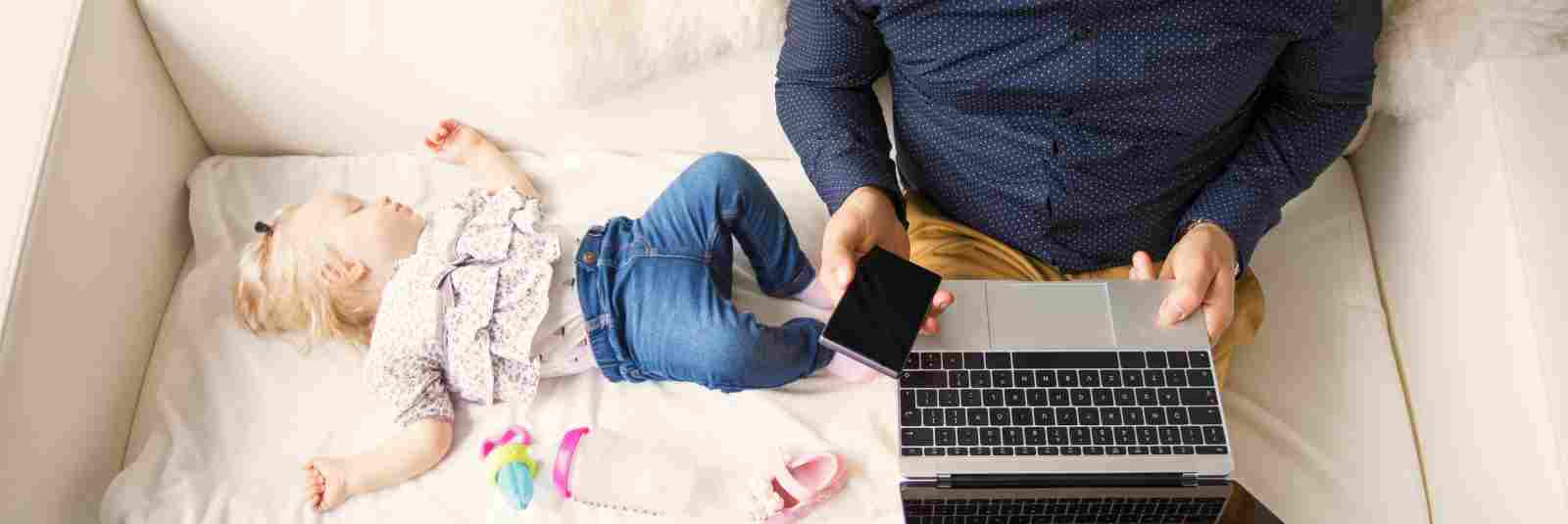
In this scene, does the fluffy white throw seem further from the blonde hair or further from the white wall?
the white wall

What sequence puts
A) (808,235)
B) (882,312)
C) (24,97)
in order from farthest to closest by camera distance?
(808,235), (24,97), (882,312)

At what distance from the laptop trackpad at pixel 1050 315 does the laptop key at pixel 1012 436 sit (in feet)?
0.24

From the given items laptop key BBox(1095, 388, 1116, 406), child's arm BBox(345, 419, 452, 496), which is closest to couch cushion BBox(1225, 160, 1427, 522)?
laptop key BBox(1095, 388, 1116, 406)

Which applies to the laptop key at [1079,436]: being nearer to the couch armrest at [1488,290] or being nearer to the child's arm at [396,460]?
the couch armrest at [1488,290]

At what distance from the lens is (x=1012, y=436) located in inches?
36.2

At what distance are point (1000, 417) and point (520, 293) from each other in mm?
618

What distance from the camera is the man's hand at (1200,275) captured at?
0.92 metres

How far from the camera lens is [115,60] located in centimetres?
121

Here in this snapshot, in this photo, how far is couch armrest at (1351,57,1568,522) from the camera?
917 millimetres

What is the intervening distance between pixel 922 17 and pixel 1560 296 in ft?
2.03

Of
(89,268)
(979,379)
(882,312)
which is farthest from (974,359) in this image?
(89,268)

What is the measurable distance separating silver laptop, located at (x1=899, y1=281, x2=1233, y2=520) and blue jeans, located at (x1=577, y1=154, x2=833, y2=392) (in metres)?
0.28

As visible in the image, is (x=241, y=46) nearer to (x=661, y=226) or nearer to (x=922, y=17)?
(x=661, y=226)

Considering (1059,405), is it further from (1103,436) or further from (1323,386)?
(1323,386)
